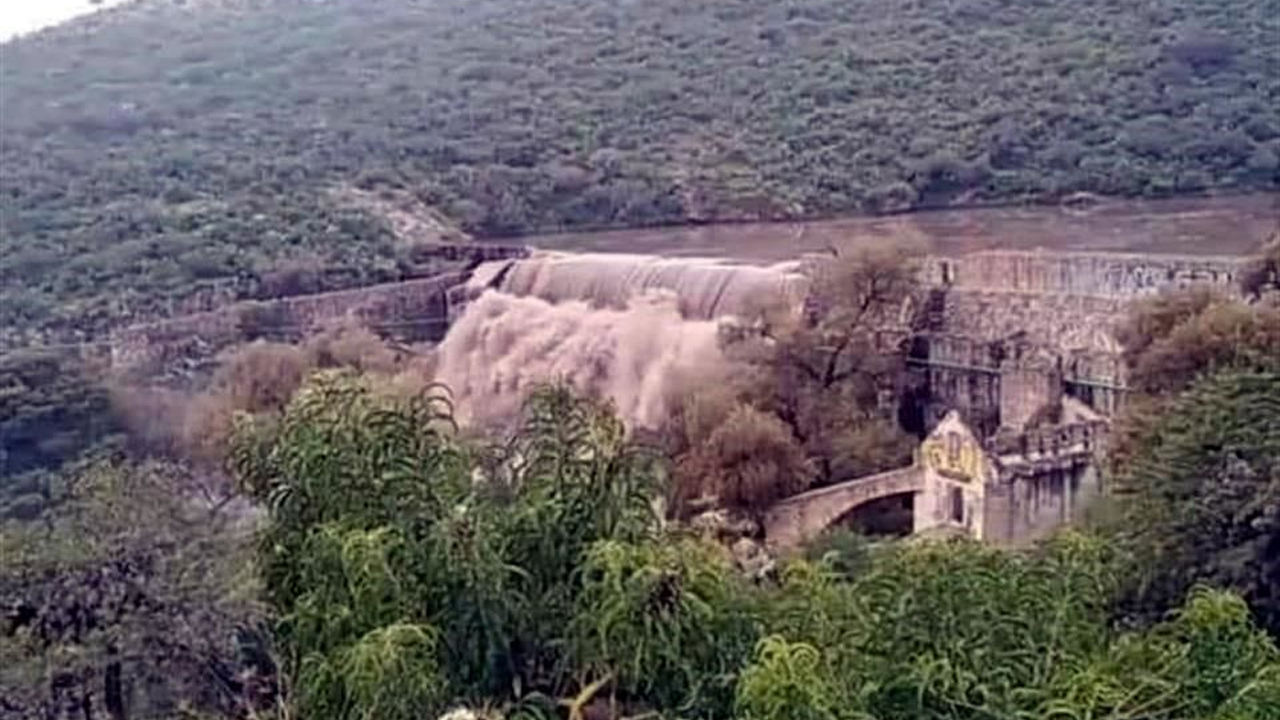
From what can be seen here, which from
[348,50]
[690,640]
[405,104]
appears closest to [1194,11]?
[405,104]

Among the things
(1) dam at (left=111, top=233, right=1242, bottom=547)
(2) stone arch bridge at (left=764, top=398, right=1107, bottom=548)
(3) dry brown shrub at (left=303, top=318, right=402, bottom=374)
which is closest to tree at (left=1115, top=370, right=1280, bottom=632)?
(2) stone arch bridge at (left=764, top=398, right=1107, bottom=548)

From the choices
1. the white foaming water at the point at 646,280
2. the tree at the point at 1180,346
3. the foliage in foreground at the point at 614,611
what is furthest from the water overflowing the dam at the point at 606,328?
the foliage in foreground at the point at 614,611

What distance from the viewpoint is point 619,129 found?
119ft

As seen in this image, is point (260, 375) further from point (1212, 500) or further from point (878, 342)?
point (1212, 500)

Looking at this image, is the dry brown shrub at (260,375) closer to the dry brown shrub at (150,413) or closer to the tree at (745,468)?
the dry brown shrub at (150,413)

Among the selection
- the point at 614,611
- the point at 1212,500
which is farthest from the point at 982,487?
the point at 614,611

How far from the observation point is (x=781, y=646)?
722 cm

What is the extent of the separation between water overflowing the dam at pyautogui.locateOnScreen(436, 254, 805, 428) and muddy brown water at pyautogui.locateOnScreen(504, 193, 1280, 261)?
2.89 meters

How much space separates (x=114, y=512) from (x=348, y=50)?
120ft

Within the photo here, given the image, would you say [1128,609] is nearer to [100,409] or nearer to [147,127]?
[100,409]

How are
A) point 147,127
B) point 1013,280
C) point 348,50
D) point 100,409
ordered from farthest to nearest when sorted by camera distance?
point 348,50
point 147,127
point 100,409
point 1013,280

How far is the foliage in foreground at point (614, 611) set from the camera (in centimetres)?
748

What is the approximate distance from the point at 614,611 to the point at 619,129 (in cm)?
2889

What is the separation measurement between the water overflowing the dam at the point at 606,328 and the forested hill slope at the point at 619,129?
177 inches
